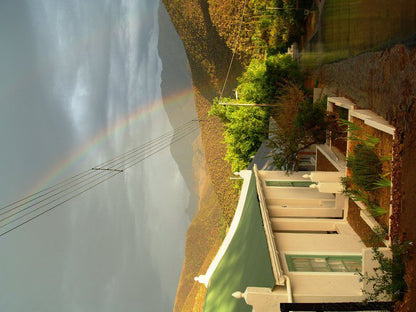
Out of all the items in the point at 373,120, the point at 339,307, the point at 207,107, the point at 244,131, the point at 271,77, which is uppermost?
the point at 207,107

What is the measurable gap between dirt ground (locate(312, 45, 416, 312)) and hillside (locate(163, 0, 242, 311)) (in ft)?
62.5

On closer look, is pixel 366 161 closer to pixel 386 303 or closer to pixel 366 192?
pixel 366 192

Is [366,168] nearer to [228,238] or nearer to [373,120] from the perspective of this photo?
[373,120]

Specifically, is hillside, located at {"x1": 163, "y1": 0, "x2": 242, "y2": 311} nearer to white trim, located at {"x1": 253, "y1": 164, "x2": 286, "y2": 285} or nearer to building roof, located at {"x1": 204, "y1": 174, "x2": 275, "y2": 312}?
white trim, located at {"x1": 253, "y1": 164, "x2": 286, "y2": 285}

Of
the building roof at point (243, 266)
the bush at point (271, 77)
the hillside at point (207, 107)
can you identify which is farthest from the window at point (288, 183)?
the hillside at point (207, 107)

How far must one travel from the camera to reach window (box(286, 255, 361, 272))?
9.00 meters

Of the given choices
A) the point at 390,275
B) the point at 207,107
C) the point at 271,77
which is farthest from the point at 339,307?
the point at 207,107

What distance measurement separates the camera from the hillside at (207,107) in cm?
2942

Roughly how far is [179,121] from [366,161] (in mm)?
43412

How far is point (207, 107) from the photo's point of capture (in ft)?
114

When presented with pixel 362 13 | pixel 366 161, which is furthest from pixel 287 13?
pixel 366 161

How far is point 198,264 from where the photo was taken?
3956 cm

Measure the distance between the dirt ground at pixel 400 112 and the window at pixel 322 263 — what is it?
204 centimetres

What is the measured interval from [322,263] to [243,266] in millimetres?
2320
